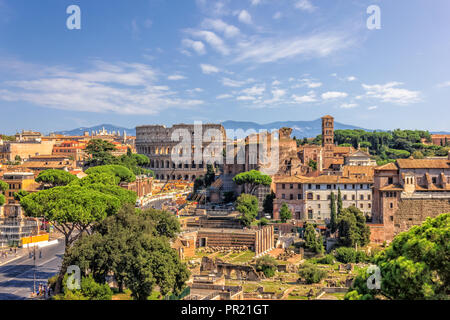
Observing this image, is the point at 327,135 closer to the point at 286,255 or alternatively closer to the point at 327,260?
the point at 286,255

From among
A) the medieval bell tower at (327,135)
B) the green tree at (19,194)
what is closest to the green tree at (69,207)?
the green tree at (19,194)

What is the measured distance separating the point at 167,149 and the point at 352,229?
7552 centimetres

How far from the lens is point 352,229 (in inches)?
1823

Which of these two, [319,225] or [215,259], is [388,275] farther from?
[319,225]

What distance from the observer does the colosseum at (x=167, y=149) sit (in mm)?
110750

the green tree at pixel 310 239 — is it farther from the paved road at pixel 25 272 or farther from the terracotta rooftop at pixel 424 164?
the paved road at pixel 25 272

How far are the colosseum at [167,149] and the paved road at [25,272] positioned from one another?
6487cm

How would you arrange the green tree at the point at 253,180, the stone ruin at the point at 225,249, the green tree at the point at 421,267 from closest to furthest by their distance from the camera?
the green tree at the point at 421,267, the stone ruin at the point at 225,249, the green tree at the point at 253,180

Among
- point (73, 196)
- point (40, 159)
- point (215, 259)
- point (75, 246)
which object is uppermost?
point (40, 159)

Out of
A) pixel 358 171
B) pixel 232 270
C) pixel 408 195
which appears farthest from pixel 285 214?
pixel 232 270

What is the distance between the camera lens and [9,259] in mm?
42531

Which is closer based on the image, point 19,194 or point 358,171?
point 358,171
